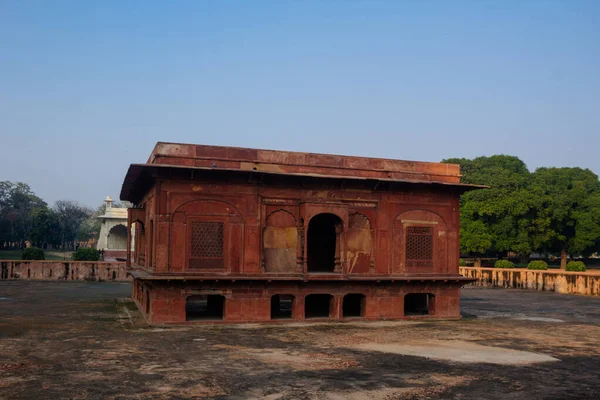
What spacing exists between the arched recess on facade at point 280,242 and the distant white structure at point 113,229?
37648 mm

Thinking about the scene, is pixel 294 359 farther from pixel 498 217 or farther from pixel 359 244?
pixel 498 217

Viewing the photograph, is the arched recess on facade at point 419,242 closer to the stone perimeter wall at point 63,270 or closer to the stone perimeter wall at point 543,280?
the stone perimeter wall at point 543,280

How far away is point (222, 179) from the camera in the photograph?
67.2 feet

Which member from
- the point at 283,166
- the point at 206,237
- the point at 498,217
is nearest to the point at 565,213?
the point at 498,217

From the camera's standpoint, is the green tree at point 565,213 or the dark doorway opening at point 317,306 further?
the green tree at point 565,213

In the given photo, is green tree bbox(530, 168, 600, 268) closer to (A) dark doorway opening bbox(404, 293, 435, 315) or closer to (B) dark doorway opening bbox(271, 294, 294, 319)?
(A) dark doorway opening bbox(404, 293, 435, 315)

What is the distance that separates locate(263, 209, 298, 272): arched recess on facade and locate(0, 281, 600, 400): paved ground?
2.23m

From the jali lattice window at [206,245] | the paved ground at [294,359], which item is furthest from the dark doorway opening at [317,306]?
the jali lattice window at [206,245]

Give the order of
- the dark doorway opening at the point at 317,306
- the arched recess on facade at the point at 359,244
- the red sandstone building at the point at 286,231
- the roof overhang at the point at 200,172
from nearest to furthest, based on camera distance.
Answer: the roof overhang at the point at 200,172
the red sandstone building at the point at 286,231
the arched recess on facade at the point at 359,244
the dark doorway opening at the point at 317,306

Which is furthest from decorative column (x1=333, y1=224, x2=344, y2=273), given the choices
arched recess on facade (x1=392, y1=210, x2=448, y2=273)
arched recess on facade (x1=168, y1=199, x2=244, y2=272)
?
arched recess on facade (x1=168, y1=199, x2=244, y2=272)

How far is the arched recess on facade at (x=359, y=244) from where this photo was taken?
2181 cm

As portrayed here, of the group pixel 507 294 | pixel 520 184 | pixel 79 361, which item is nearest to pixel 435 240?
pixel 79 361

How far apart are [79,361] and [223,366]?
3.24 metres

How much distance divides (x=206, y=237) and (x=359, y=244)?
18.4 ft
